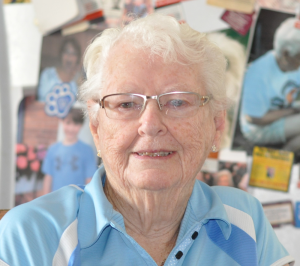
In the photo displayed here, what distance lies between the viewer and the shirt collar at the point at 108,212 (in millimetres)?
971

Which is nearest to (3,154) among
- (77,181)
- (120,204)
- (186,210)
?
(77,181)

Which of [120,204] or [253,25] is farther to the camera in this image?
[253,25]

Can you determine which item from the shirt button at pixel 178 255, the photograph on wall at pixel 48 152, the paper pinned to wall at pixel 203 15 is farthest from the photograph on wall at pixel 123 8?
the shirt button at pixel 178 255

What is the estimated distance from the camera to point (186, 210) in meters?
1.14

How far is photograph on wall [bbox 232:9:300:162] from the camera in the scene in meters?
1.69

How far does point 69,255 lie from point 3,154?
3.29 feet

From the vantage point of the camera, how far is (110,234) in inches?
39.2

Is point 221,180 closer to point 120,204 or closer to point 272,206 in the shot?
point 272,206

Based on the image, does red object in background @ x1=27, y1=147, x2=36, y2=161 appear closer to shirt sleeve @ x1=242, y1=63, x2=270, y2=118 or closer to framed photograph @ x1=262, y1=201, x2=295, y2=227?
shirt sleeve @ x1=242, y1=63, x2=270, y2=118

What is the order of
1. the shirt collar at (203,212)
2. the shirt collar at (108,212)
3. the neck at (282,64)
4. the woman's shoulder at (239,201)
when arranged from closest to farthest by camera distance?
the shirt collar at (108,212) → the shirt collar at (203,212) → the woman's shoulder at (239,201) → the neck at (282,64)

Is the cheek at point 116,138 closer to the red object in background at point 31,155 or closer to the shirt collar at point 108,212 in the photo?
the shirt collar at point 108,212

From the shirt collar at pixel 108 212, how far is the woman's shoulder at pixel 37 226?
40 millimetres

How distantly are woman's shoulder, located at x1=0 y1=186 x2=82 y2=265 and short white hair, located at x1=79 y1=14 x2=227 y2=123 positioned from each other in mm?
305

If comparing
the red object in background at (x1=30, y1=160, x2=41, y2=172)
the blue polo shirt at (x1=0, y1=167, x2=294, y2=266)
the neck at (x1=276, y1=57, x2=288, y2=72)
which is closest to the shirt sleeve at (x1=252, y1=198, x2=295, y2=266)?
the blue polo shirt at (x1=0, y1=167, x2=294, y2=266)
